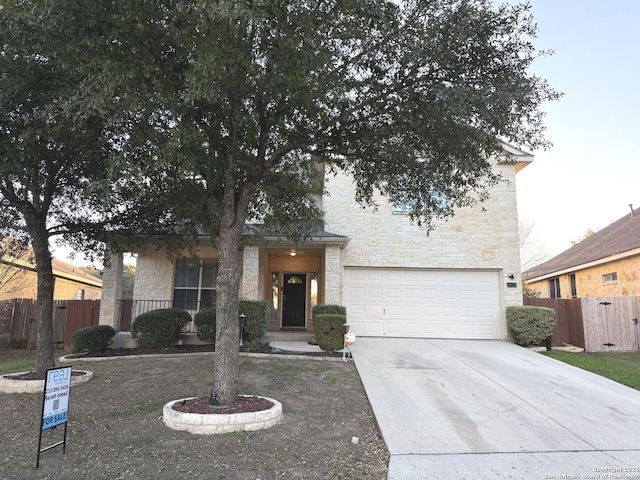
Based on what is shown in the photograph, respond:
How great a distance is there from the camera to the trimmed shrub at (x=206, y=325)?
11071 mm

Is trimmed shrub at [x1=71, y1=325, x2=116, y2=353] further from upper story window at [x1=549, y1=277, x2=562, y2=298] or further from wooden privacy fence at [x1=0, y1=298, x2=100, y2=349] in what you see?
upper story window at [x1=549, y1=277, x2=562, y2=298]

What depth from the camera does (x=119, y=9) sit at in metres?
4.88

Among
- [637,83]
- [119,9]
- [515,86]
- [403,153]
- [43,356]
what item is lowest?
[43,356]

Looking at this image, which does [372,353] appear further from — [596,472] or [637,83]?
[637,83]

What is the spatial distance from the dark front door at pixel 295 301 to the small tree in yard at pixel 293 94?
851 centimetres

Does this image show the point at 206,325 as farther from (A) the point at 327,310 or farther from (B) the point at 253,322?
(A) the point at 327,310

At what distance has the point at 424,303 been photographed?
516 inches

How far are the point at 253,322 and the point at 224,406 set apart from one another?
5.12 meters

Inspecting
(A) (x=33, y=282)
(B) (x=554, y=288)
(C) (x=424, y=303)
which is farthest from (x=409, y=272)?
(A) (x=33, y=282)

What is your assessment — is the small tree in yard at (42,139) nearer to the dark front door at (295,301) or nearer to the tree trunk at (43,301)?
the tree trunk at (43,301)

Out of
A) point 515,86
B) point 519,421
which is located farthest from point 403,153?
point 519,421

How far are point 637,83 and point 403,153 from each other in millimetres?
Result: 9650

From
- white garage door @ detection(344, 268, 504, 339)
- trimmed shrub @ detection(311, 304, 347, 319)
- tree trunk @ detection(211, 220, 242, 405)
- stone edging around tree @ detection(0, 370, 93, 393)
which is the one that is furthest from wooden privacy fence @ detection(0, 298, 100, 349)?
tree trunk @ detection(211, 220, 242, 405)

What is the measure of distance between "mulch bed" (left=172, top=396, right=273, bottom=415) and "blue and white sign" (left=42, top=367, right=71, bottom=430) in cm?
138
